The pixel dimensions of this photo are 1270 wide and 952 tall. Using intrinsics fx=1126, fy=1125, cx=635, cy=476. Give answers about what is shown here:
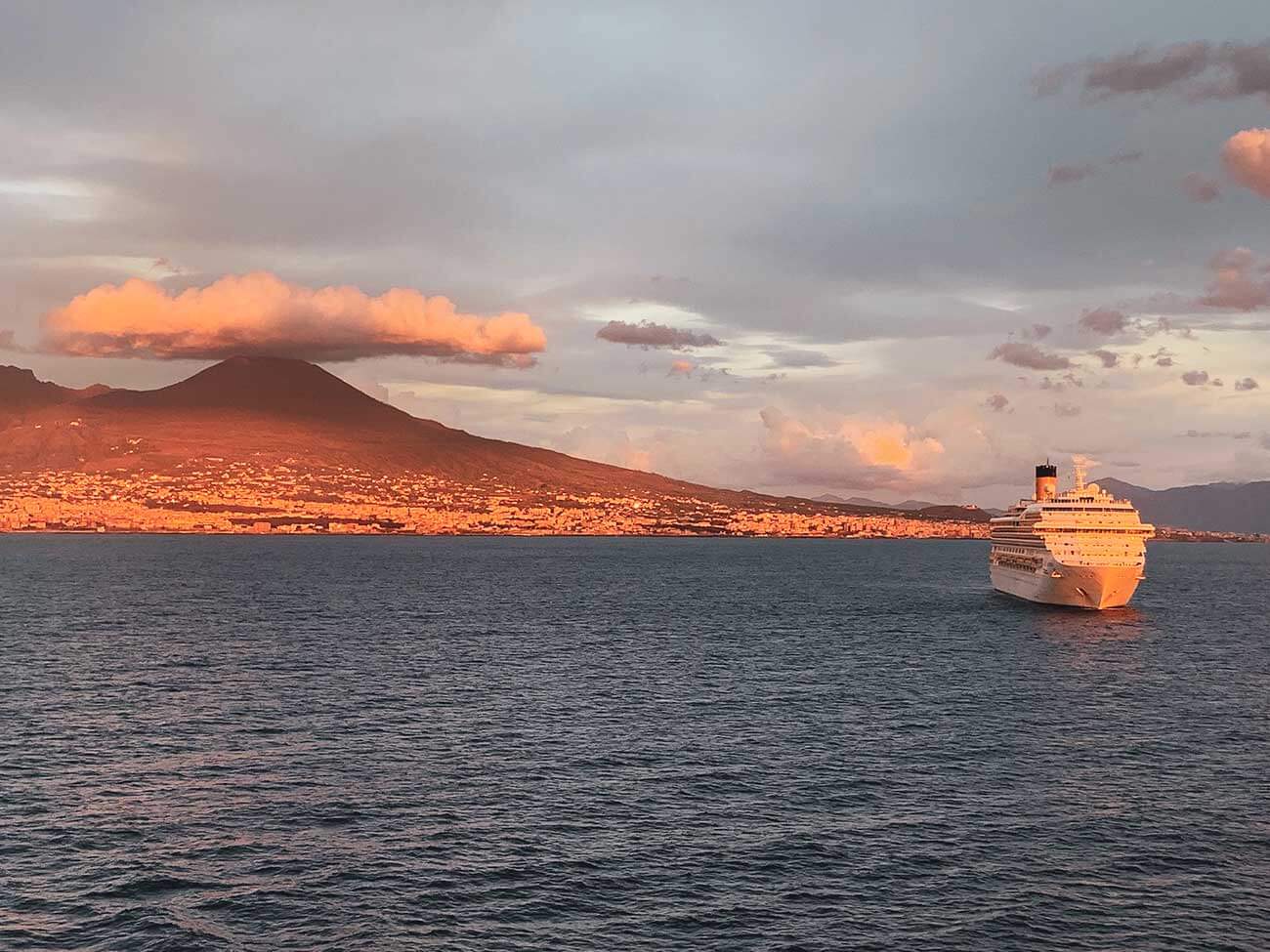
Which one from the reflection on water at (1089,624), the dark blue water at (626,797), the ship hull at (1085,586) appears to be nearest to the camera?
the dark blue water at (626,797)

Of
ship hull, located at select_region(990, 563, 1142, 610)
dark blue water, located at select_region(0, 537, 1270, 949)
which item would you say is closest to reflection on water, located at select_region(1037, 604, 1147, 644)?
ship hull, located at select_region(990, 563, 1142, 610)

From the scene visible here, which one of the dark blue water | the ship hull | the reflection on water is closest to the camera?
the dark blue water

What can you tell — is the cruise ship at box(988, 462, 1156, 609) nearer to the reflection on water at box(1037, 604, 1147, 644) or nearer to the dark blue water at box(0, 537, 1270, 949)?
the reflection on water at box(1037, 604, 1147, 644)

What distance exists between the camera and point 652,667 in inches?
3819

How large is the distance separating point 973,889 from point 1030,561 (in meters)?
126

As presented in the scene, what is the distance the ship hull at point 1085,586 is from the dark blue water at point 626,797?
34.7 meters

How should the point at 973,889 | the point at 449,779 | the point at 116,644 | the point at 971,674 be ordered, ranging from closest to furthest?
the point at 973,889 < the point at 449,779 < the point at 971,674 < the point at 116,644

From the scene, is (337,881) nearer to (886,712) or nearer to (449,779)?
(449,779)

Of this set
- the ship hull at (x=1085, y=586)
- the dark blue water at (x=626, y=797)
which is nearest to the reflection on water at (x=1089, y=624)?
the ship hull at (x=1085, y=586)

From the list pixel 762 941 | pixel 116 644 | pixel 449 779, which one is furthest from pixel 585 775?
pixel 116 644

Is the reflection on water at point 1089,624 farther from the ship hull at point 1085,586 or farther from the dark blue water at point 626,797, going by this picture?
the dark blue water at point 626,797

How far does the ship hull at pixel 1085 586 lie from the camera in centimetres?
14250

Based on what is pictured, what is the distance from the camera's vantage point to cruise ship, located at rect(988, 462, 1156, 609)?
472ft

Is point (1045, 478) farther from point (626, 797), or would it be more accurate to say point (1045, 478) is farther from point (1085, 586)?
point (626, 797)
